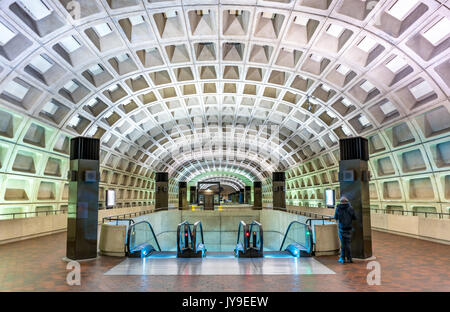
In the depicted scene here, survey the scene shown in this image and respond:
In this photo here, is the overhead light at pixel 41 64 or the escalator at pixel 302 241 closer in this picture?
the escalator at pixel 302 241

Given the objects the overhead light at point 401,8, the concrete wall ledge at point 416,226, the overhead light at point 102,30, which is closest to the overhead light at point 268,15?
the overhead light at point 401,8

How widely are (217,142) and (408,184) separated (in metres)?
24.3

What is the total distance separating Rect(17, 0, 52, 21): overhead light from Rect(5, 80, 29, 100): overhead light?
15.6 ft

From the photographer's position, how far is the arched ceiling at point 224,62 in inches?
504

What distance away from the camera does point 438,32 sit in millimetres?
12812

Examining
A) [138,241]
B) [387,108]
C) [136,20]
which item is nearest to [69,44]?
[136,20]

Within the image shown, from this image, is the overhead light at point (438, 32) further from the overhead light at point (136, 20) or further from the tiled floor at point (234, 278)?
the overhead light at point (136, 20)

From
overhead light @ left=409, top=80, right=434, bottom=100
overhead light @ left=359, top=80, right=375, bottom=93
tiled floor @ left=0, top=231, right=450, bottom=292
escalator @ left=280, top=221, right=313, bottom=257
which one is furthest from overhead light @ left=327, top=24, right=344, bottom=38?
tiled floor @ left=0, top=231, right=450, bottom=292

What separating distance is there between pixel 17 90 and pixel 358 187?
1765cm

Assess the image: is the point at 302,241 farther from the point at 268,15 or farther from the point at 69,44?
the point at 69,44

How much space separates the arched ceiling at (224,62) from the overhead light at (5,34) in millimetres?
92

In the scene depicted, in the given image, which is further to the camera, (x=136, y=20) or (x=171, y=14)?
(x=136, y=20)

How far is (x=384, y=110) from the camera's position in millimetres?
19328

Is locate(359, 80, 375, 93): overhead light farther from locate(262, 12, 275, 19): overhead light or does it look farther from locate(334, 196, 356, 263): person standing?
locate(334, 196, 356, 263): person standing
